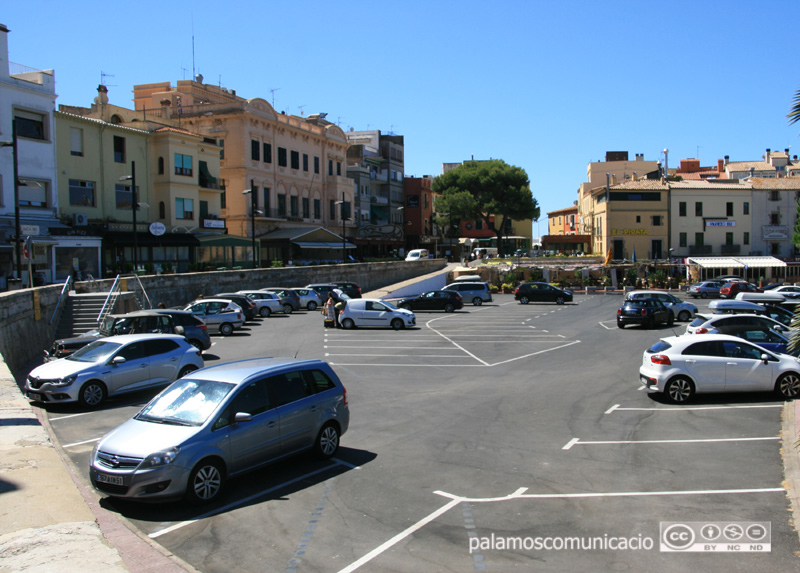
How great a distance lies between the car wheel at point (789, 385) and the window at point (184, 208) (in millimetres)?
41815

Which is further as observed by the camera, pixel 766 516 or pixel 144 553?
pixel 766 516

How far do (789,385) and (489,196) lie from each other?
72.9 m

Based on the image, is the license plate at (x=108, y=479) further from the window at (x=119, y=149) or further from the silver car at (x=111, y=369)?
the window at (x=119, y=149)

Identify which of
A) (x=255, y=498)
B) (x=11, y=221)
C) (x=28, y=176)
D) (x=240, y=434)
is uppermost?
(x=28, y=176)

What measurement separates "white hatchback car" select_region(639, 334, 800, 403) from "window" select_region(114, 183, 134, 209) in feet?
123

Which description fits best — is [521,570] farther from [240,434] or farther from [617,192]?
[617,192]

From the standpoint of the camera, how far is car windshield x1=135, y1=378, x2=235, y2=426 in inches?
347

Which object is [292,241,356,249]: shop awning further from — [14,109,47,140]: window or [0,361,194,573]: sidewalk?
[0,361,194,573]: sidewalk

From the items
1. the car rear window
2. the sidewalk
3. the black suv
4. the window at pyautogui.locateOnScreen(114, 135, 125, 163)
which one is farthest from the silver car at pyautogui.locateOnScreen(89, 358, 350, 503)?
the window at pyautogui.locateOnScreen(114, 135, 125, 163)

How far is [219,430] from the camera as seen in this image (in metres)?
8.61

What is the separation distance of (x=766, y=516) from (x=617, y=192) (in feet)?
210

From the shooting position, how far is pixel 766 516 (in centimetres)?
779

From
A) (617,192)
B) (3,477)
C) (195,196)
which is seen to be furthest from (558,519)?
(617,192)

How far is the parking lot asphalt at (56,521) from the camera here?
19.8ft
